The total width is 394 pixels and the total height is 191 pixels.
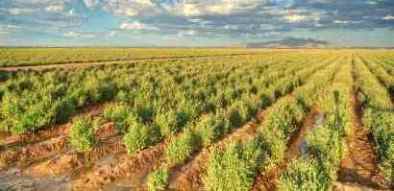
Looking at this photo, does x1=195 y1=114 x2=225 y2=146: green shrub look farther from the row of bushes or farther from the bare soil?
the bare soil

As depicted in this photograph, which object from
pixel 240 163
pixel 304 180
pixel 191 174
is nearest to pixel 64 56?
A: pixel 191 174

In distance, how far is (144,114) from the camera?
1481 cm

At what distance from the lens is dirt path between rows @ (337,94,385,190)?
9.42 metres

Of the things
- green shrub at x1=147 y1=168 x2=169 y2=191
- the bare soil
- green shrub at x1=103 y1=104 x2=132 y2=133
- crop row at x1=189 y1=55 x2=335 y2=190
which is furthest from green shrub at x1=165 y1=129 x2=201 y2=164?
green shrub at x1=103 y1=104 x2=132 y2=133

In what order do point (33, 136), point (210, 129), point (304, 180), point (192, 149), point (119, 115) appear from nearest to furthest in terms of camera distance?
point (304, 180) → point (192, 149) → point (210, 129) → point (33, 136) → point (119, 115)

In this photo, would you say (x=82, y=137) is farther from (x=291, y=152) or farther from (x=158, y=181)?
(x=291, y=152)

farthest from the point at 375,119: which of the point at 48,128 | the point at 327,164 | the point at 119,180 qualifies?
the point at 48,128

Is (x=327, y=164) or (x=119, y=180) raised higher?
(x=327, y=164)

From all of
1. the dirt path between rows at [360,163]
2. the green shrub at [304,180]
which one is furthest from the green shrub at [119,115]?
the green shrub at [304,180]

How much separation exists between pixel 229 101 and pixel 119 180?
393 inches

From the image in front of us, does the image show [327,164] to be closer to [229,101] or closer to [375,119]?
[375,119]

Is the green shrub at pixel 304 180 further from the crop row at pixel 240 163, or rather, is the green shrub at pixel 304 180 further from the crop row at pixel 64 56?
the crop row at pixel 64 56

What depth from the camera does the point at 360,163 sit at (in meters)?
10.7

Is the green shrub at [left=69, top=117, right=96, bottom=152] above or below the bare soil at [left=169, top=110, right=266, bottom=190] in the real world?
above
